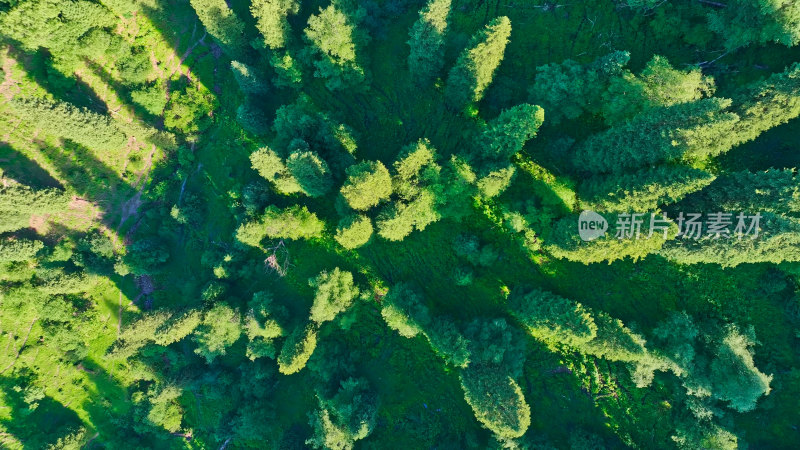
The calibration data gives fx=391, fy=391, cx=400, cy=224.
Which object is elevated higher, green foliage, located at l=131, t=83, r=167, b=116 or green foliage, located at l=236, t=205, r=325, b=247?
green foliage, located at l=131, t=83, r=167, b=116

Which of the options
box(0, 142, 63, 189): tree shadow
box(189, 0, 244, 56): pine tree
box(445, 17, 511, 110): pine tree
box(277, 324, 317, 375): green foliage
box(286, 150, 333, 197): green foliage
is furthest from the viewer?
box(0, 142, 63, 189): tree shadow

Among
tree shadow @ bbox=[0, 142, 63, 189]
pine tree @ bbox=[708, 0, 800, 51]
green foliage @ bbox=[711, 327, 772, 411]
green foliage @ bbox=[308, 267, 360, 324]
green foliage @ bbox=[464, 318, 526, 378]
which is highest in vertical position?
pine tree @ bbox=[708, 0, 800, 51]

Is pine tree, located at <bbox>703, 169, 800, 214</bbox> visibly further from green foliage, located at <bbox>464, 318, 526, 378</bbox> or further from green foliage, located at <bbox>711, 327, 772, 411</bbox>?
green foliage, located at <bbox>464, 318, 526, 378</bbox>

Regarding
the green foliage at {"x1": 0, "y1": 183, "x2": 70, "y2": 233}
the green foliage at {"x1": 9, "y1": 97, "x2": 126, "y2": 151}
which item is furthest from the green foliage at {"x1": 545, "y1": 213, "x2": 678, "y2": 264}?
the green foliage at {"x1": 0, "y1": 183, "x2": 70, "y2": 233}

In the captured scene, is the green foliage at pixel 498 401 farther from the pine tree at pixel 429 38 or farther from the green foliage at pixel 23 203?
the green foliage at pixel 23 203

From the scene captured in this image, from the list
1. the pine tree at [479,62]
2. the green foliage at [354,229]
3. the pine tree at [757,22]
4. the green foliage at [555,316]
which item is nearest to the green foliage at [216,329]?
the green foliage at [354,229]

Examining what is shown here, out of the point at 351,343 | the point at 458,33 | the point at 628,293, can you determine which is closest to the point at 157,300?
the point at 351,343

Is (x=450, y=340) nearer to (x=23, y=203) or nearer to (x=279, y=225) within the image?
(x=279, y=225)
